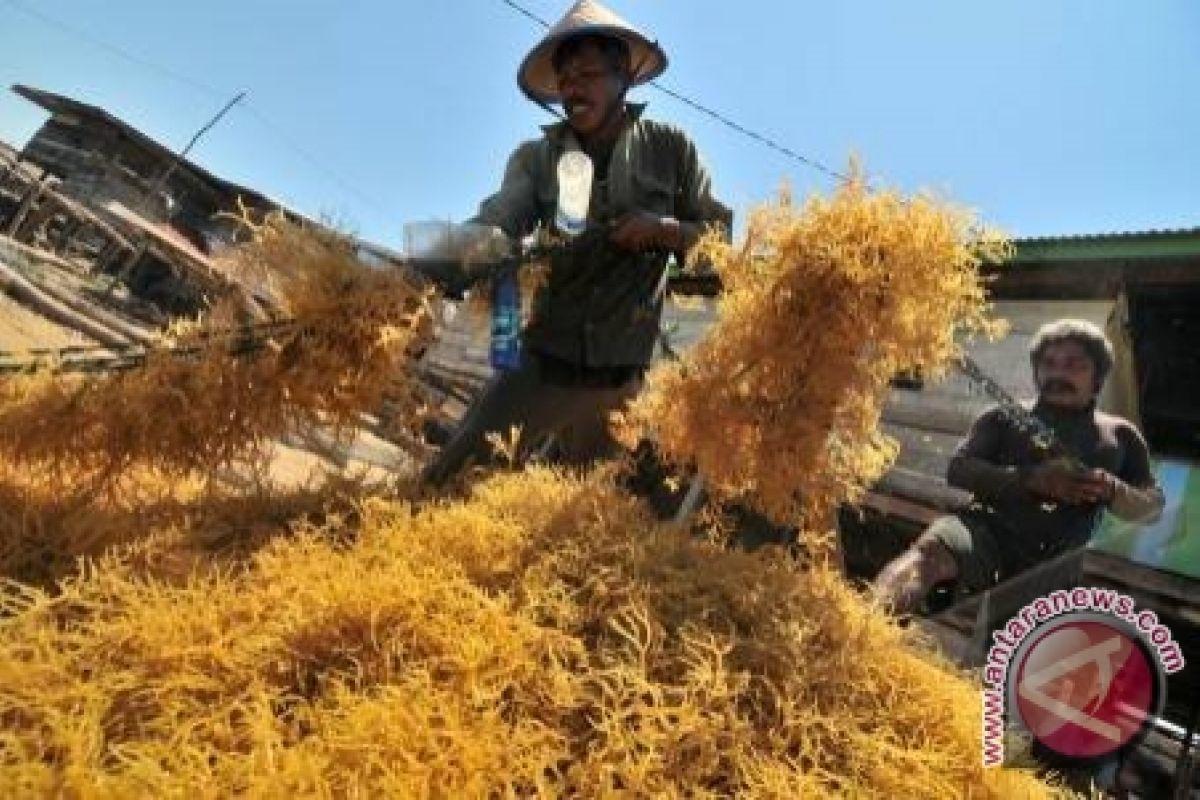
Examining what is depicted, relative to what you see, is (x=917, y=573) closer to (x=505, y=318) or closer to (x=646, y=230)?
(x=646, y=230)

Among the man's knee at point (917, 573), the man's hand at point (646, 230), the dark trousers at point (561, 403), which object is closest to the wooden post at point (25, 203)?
the dark trousers at point (561, 403)

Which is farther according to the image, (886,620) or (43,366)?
(43,366)

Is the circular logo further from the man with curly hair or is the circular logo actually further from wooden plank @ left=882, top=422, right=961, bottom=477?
wooden plank @ left=882, top=422, right=961, bottom=477

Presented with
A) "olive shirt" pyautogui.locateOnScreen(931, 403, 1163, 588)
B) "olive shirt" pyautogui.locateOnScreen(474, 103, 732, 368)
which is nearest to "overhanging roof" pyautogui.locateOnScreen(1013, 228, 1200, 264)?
"olive shirt" pyautogui.locateOnScreen(931, 403, 1163, 588)

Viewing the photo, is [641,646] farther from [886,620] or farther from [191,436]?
[191,436]

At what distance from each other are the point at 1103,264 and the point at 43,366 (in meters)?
5.18

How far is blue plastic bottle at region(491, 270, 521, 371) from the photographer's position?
11.5ft

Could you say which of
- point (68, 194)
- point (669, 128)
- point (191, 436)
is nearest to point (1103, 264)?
point (669, 128)

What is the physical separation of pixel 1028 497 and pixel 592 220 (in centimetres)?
213

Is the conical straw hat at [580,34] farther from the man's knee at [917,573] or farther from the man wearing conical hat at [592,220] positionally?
the man's knee at [917,573]

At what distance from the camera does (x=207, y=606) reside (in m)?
2.14

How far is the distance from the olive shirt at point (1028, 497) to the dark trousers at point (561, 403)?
1629 millimetres


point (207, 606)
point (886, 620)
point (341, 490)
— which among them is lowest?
point (207, 606)

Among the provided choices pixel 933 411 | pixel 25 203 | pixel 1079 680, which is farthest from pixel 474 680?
pixel 25 203
